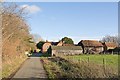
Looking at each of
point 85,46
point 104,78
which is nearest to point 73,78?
point 104,78

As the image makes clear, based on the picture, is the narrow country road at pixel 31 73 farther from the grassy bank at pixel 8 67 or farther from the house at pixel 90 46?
the house at pixel 90 46

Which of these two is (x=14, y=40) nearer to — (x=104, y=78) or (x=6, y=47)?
(x=6, y=47)

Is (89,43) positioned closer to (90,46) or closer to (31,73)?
(90,46)

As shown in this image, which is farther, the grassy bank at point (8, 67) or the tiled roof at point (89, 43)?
the tiled roof at point (89, 43)

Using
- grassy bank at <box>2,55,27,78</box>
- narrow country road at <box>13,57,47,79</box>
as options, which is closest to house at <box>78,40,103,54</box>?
grassy bank at <box>2,55,27,78</box>

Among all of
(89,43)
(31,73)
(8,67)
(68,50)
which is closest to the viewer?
(31,73)

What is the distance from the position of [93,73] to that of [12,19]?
853 inches

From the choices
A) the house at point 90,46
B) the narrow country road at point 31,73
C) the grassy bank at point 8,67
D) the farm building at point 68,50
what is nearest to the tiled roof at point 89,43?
the house at point 90,46

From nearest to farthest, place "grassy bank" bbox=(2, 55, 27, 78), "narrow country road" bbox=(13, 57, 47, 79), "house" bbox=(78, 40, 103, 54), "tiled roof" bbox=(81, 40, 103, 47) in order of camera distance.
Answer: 1. "narrow country road" bbox=(13, 57, 47, 79)
2. "grassy bank" bbox=(2, 55, 27, 78)
3. "house" bbox=(78, 40, 103, 54)
4. "tiled roof" bbox=(81, 40, 103, 47)

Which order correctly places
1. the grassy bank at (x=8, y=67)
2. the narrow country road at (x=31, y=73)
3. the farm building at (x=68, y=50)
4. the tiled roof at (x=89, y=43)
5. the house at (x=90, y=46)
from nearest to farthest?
the narrow country road at (x=31, y=73), the grassy bank at (x=8, y=67), the farm building at (x=68, y=50), the house at (x=90, y=46), the tiled roof at (x=89, y=43)

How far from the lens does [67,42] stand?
393ft

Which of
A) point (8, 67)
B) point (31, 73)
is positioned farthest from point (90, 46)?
point (31, 73)

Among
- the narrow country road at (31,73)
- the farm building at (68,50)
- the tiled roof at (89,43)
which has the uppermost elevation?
the tiled roof at (89,43)

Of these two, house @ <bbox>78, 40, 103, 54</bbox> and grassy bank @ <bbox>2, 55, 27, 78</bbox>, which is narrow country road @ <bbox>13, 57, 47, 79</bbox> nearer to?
grassy bank @ <bbox>2, 55, 27, 78</bbox>
